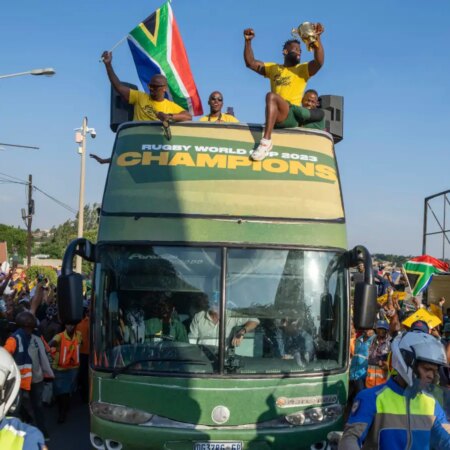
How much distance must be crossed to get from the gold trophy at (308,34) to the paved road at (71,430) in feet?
17.3

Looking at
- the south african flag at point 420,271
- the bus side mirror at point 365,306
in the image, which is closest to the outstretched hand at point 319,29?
the bus side mirror at point 365,306

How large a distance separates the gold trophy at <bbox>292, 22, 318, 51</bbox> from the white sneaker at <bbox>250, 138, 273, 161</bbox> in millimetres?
1486

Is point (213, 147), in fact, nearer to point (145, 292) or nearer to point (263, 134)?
point (263, 134)

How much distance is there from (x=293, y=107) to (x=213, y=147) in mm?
1072

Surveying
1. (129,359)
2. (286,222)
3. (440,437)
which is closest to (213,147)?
(286,222)

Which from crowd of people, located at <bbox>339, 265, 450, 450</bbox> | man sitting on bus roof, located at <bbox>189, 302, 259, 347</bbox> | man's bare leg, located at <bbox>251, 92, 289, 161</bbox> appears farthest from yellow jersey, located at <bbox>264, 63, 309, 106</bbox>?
crowd of people, located at <bbox>339, 265, 450, 450</bbox>

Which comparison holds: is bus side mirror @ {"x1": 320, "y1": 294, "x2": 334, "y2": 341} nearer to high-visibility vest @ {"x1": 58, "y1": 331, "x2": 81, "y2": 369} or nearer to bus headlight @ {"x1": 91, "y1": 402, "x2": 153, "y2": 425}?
bus headlight @ {"x1": 91, "y1": 402, "x2": 153, "y2": 425}

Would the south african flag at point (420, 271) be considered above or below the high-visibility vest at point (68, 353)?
above

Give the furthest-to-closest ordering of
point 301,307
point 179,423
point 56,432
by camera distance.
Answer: point 56,432, point 301,307, point 179,423

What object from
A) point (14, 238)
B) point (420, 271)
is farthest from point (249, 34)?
point (14, 238)

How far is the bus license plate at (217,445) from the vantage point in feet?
17.9

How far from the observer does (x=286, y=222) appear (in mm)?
6047

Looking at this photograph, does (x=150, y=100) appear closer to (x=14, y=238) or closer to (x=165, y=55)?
(x=165, y=55)

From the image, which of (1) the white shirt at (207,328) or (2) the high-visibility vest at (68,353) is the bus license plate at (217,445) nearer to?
(1) the white shirt at (207,328)
